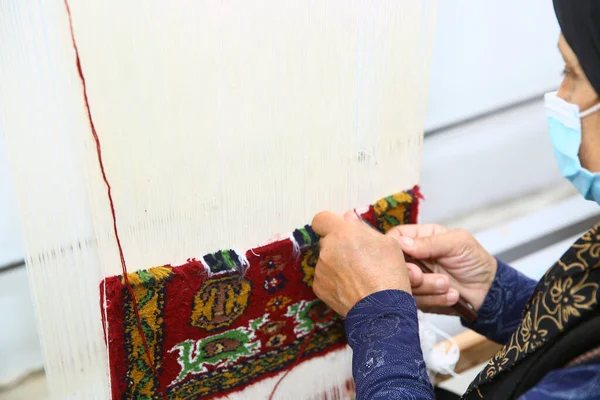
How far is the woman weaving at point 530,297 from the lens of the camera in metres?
0.77

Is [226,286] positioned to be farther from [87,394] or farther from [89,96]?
[89,96]

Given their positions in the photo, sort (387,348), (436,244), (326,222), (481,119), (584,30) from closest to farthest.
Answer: (584,30) < (387,348) < (326,222) < (436,244) < (481,119)

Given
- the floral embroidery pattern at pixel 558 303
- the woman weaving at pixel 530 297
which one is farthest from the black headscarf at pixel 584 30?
the floral embroidery pattern at pixel 558 303

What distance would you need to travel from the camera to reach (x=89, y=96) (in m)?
0.75

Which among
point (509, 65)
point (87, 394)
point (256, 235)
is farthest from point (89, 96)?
point (509, 65)

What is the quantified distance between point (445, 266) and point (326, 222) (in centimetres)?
29

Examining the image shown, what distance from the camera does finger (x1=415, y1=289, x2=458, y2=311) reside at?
111 centimetres

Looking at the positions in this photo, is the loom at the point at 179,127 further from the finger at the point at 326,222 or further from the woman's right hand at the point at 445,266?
the woman's right hand at the point at 445,266

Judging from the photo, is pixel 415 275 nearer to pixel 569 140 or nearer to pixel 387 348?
pixel 387 348

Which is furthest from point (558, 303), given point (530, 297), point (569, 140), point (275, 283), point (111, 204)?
point (111, 204)

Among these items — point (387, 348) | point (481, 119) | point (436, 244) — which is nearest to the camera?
point (387, 348)

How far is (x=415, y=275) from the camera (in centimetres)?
106

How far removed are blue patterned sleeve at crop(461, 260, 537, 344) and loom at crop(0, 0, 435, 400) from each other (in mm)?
304

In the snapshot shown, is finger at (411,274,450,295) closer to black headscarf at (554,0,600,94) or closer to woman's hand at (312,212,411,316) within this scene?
woman's hand at (312,212,411,316)
